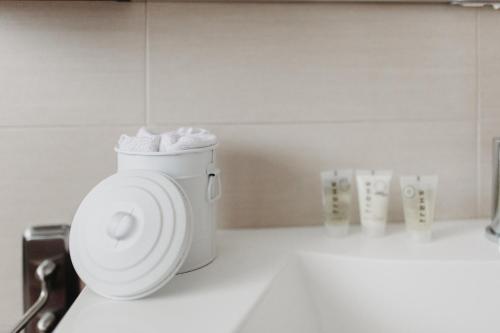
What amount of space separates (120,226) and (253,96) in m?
0.39

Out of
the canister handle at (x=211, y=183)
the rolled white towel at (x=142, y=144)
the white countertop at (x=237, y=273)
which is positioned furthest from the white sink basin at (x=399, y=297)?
the rolled white towel at (x=142, y=144)

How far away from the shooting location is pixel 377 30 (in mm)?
887

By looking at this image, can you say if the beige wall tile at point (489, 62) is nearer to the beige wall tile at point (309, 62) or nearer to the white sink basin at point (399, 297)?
the beige wall tile at point (309, 62)

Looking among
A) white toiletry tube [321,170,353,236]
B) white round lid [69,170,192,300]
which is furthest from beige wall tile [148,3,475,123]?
white round lid [69,170,192,300]

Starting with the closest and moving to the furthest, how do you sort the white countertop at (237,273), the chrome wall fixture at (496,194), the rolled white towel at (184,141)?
the white countertop at (237,273) < the rolled white towel at (184,141) < the chrome wall fixture at (496,194)

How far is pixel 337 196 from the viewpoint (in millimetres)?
835

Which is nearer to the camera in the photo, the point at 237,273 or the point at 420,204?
the point at 237,273

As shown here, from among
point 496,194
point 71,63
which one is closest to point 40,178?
point 71,63

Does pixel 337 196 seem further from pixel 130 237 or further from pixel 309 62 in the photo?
pixel 130 237

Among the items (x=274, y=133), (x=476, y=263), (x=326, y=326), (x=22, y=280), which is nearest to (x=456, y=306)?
(x=476, y=263)

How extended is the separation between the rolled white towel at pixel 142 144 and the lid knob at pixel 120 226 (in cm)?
A: 13

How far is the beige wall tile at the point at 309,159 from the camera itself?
0.89 metres

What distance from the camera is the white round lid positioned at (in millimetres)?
599

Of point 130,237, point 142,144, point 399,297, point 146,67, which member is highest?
point 146,67
